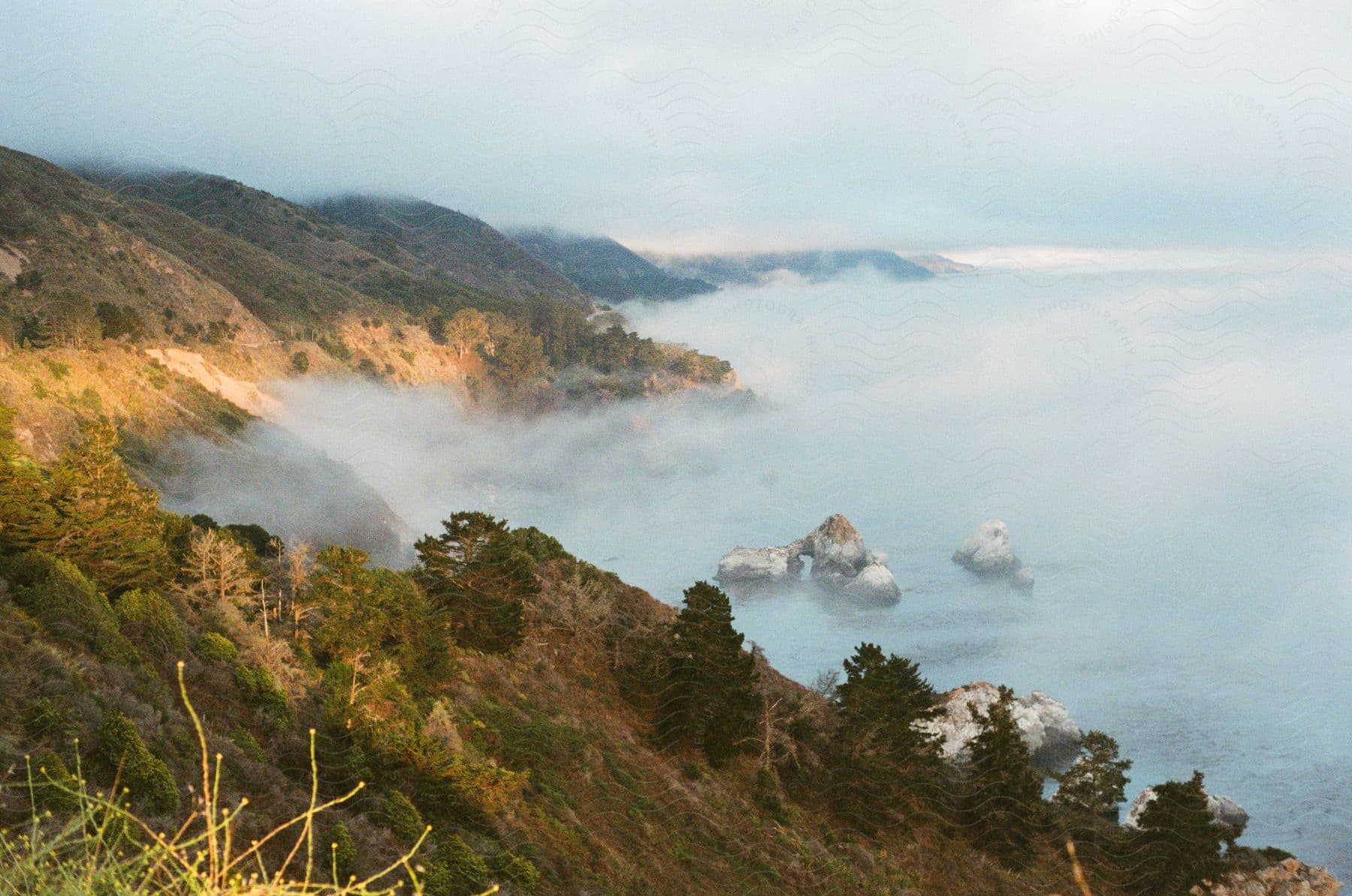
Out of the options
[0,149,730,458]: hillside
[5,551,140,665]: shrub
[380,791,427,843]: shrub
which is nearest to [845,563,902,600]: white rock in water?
[0,149,730,458]: hillside

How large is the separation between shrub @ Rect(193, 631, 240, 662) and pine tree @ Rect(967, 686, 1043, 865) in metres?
28.6

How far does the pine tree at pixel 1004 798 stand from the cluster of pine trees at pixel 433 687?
0.08 m

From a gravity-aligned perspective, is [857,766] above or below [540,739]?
above

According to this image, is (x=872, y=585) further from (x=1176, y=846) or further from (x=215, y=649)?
(x=215, y=649)

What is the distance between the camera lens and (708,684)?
30375 millimetres

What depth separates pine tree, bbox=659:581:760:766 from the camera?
30.0m

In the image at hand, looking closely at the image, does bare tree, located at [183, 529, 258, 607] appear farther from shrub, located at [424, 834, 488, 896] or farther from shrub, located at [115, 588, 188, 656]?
shrub, located at [424, 834, 488, 896]

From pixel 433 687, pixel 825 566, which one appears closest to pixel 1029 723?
pixel 433 687

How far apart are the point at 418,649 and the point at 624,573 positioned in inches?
5272

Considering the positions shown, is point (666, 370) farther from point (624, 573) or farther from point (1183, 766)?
point (1183, 766)

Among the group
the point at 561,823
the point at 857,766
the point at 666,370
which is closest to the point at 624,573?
the point at 666,370

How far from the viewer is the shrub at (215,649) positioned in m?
17.9

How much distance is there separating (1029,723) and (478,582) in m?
57.2

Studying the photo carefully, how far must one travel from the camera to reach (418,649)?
2420 centimetres
